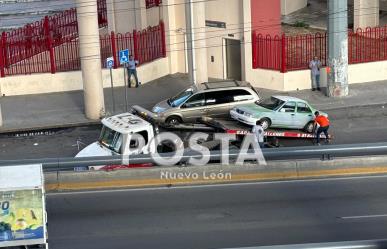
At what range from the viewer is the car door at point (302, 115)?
2598 cm

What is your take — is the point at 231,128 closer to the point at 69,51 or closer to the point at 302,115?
the point at 302,115

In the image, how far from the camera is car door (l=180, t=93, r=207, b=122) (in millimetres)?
27844

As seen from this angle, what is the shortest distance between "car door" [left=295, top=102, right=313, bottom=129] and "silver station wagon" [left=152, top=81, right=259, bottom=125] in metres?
2.09

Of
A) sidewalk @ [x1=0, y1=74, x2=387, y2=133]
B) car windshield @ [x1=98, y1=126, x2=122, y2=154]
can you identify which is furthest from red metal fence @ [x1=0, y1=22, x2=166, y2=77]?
car windshield @ [x1=98, y1=126, x2=122, y2=154]

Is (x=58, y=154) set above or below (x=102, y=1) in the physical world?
below

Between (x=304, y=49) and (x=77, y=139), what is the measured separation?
1259 cm

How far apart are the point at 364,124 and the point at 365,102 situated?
2870 millimetres

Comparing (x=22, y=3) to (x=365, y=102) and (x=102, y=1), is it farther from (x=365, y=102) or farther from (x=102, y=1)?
(x=365, y=102)

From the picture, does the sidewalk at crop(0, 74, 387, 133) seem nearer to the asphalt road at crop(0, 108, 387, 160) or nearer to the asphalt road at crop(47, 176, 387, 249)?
the asphalt road at crop(0, 108, 387, 160)

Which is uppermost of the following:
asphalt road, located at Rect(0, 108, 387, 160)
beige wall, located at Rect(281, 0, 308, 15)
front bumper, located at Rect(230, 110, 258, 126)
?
beige wall, located at Rect(281, 0, 308, 15)

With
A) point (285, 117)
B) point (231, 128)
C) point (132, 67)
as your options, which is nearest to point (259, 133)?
point (231, 128)

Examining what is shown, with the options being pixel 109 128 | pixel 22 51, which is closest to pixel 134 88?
pixel 22 51

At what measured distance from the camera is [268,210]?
14.5m

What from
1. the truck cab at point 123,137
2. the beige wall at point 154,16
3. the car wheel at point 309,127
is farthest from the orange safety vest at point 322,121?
the beige wall at point 154,16
